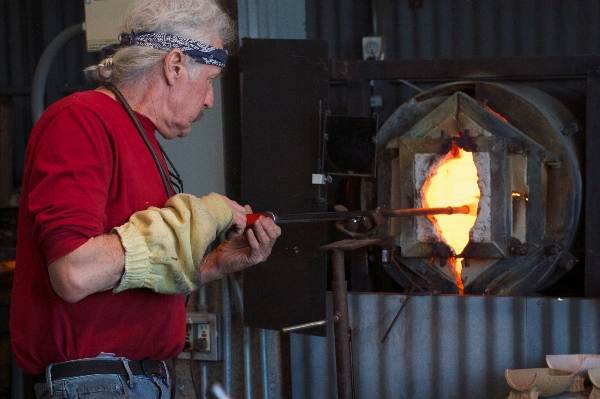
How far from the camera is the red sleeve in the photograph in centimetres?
124

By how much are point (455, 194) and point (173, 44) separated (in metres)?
1.41

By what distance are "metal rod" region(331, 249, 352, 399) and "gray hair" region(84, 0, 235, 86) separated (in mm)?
967

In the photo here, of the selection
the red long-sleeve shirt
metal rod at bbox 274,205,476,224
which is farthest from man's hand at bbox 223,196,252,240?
metal rod at bbox 274,205,476,224

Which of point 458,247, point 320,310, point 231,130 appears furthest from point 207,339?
point 458,247

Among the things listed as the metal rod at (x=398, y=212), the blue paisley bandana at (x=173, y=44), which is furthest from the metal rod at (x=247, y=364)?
the blue paisley bandana at (x=173, y=44)

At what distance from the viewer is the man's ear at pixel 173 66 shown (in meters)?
1.51

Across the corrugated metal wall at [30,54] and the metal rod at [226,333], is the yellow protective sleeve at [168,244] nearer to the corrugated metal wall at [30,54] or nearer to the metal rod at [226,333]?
the metal rod at [226,333]

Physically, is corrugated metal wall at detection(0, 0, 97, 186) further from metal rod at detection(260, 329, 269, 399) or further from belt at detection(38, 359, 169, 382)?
belt at detection(38, 359, 169, 382)

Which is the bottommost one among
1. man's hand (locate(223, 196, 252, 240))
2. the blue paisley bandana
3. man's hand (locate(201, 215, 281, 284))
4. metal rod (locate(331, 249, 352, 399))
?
metal rod (locate(331, 249, 352, 399))

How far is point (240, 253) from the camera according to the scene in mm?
1775

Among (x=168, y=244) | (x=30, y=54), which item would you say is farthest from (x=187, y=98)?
(x=30, y=54)

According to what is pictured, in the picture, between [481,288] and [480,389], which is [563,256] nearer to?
[481,288]

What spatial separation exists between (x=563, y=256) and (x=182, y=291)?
1.63 meters

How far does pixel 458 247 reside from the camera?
2.59 meters
